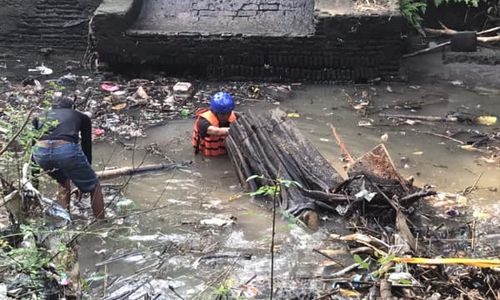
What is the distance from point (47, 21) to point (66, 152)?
7042 millimetres

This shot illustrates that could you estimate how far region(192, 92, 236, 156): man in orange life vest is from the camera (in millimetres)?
7777

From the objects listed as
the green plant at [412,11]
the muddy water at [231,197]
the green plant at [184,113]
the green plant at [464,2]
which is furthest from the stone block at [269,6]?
the green plant at [464,2]

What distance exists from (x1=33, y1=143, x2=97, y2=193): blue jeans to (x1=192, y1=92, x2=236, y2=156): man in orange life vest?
6.02 feet

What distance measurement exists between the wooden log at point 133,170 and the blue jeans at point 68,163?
2.93ft

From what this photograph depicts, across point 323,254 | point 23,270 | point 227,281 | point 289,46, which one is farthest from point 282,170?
point 289,46

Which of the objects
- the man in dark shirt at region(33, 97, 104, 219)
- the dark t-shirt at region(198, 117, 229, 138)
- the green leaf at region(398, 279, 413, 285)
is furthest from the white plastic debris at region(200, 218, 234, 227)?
the green leaf at region(398, 279, 413, 285)

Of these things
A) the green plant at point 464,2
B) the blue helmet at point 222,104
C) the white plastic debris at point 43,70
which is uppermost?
the green plant at point 464,2

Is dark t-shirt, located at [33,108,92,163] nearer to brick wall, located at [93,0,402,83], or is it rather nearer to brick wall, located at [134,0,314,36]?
brick wall, located at [93,0,402,83]

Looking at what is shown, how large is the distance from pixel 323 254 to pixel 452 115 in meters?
4.53

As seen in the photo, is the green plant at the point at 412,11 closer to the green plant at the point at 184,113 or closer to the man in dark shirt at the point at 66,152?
the green plant at the point at 184,113

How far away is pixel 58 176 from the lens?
628 cm

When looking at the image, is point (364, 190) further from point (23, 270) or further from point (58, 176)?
point (23, 270)

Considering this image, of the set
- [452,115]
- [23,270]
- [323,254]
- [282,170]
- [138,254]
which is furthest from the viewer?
[452,115]

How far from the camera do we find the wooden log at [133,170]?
725 cm
